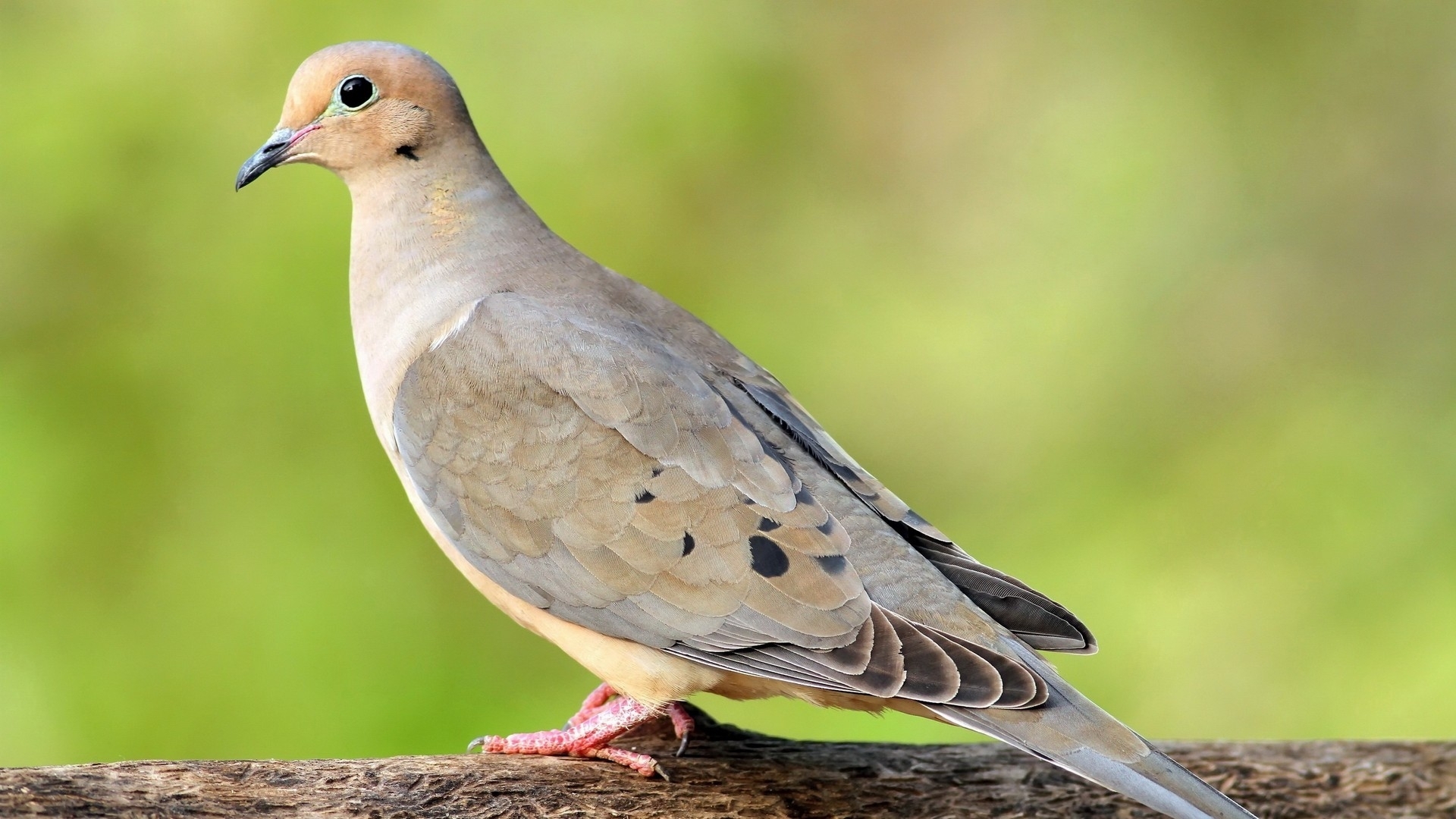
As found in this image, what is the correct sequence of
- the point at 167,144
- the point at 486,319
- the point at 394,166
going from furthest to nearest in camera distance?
the point at 167,144 → the point at 394,166 → the point at 486,319

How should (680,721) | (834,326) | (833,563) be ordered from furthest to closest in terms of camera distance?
(834,326) < (680,721) < (833,563)

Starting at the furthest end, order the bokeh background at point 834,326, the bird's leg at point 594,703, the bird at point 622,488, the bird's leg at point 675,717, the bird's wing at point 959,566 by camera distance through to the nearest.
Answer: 1. the bokeh background at point 834,326
2. the bird's leg at point 594,703
3. the bird's leg at point 675,717
4. the bird's wing at point 959,566
5. the bird at point 622,488

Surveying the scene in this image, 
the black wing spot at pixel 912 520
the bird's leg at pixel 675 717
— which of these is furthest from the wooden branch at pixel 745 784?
the black wing spot at pixel 912 520

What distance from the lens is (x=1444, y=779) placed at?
10.8 feet

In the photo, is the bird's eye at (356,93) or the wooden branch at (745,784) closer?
the wooden branch at (745,784)

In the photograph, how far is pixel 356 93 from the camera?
3160 mm

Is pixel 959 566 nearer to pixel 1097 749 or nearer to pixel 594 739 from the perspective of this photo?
pixel 1097 749

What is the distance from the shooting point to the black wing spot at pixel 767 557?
2725 millimetres

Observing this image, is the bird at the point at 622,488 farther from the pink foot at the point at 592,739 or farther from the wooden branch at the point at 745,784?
the wooden branch at the point at 745,784

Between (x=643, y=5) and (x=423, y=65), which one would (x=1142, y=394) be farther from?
(x=423, y=65)

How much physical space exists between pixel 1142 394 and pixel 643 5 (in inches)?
100

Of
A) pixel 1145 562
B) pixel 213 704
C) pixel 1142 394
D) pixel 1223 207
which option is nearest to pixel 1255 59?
pixel 1223 207

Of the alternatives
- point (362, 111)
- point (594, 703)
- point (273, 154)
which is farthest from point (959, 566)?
point (273, 154)

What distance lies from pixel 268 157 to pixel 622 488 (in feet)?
3.65
